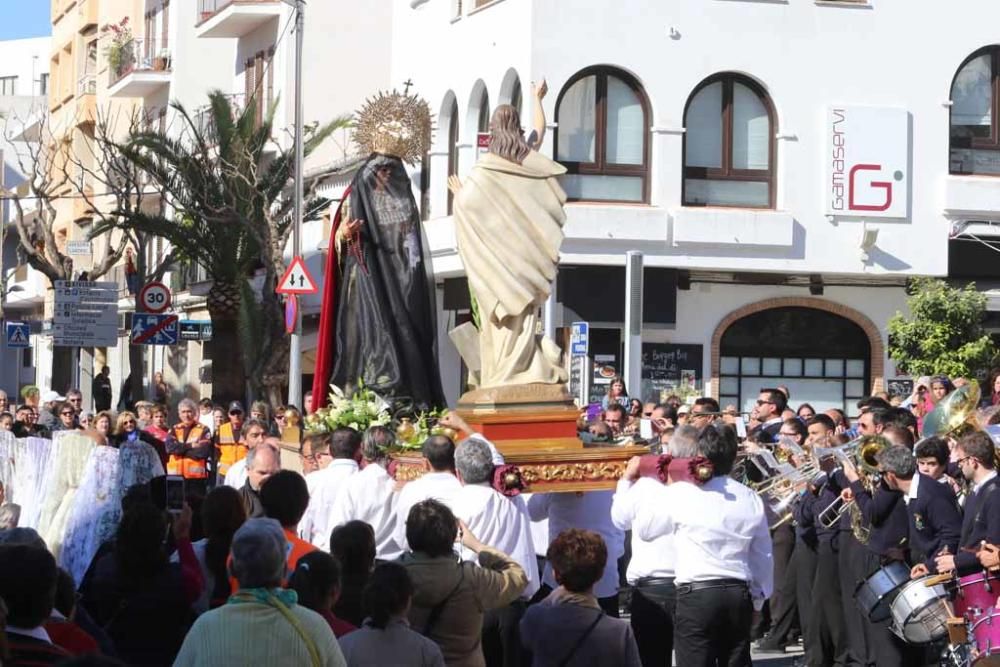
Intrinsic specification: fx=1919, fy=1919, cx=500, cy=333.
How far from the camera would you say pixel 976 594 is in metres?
10.1

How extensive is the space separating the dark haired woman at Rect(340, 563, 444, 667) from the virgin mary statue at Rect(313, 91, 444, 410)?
7.19 meters

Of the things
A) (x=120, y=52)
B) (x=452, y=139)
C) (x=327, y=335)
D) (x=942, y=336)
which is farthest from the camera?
(x=120, y=52)

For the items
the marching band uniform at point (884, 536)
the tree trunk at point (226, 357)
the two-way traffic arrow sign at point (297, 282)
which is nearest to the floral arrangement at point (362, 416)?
the marching band uniform at point (884, 536)

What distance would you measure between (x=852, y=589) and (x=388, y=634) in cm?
603

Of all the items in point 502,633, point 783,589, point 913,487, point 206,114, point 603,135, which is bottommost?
point 783,589

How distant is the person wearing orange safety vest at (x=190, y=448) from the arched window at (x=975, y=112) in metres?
15.0

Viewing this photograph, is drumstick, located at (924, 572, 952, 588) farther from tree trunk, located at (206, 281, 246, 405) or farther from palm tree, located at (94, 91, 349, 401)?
tree trunk, located at (206, 281, 246, 405)

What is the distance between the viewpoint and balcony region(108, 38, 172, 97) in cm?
4903

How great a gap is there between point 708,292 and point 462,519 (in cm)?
2134

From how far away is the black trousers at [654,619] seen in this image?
33.1 ft

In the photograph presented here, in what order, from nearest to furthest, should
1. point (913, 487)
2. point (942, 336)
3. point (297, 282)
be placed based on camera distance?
point (913, 487) < point (297, 282) < point (942, 336)

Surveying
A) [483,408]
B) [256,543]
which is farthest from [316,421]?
[256,543]

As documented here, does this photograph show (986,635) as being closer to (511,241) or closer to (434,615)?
(434,615)

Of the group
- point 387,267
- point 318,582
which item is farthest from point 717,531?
point 387,267
